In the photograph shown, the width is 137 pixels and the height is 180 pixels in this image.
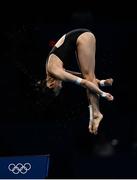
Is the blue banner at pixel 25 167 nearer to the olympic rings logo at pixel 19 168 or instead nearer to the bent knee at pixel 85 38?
the olympic rings logo at pixel 19 168

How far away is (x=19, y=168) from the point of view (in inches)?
316

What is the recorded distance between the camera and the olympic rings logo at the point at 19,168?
8.01m

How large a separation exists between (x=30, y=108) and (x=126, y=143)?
1.85 metres

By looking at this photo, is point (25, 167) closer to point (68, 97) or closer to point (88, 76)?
point (88, 76)

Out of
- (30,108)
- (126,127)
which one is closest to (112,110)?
(126,127)

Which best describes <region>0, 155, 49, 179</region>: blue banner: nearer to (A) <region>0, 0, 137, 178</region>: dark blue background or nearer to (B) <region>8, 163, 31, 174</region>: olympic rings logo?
(B) <region>8, 163, 31, 174</region>: olympic rings logo

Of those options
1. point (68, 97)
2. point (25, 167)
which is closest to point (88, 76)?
point (25, 167)

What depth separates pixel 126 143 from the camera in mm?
10789

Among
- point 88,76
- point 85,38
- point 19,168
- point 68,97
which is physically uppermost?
point 85,38

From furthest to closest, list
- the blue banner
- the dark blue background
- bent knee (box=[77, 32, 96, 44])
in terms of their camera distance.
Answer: the dark blue background < bent knee (box=[77, 32, 96, 44]) < the blue banner

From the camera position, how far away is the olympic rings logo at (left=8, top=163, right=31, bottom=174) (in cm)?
801

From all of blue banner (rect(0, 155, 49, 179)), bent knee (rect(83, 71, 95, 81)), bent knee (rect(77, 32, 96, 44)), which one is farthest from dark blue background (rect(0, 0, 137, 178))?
bent knee (rect(77, 32, 96, 44))

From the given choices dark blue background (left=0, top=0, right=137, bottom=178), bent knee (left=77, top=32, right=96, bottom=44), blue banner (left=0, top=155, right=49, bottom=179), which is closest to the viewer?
blue banner (left=0, top=155, right=49, bottom=179)

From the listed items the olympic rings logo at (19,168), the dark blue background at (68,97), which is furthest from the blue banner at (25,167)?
the dark blue background at (68,97)
